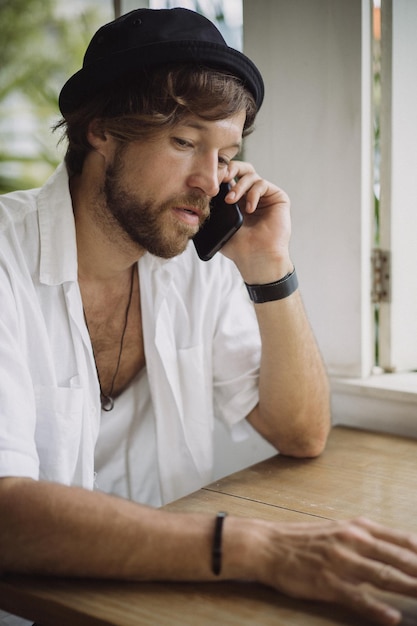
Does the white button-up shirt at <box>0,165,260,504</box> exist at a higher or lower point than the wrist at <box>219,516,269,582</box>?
higher

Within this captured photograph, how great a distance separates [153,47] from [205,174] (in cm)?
28

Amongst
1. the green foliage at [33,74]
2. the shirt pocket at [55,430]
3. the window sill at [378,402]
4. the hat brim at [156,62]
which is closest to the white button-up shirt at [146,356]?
the shirt pocket at [55,430]

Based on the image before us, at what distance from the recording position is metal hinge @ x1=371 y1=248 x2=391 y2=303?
1.91 metres

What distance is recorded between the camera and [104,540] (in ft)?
3.33

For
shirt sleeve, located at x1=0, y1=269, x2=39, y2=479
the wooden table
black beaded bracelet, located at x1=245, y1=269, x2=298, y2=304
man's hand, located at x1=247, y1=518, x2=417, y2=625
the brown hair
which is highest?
the brown hair

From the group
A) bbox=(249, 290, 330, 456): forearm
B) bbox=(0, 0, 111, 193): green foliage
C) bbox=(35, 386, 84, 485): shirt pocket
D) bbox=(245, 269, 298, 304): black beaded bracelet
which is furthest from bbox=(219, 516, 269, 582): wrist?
bbox=(0, 0, 111, 193): green foliage

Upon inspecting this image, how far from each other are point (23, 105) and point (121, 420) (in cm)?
250

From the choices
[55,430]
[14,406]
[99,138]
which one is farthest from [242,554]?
[99,138]

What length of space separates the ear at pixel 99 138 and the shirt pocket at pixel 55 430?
1.85ft

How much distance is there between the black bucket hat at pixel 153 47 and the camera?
1.42 meters

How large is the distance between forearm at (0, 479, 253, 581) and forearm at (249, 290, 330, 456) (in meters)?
0.62

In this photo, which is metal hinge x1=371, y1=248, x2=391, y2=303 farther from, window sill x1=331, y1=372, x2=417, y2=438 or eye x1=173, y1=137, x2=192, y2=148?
eye x1=173, y1=137, x2=192, y2=148

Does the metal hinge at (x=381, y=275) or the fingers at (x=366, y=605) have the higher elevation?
the metal hinge at (x=381, y=275)

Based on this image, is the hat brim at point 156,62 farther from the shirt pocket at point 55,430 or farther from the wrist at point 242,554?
the wrist at point 242,554
